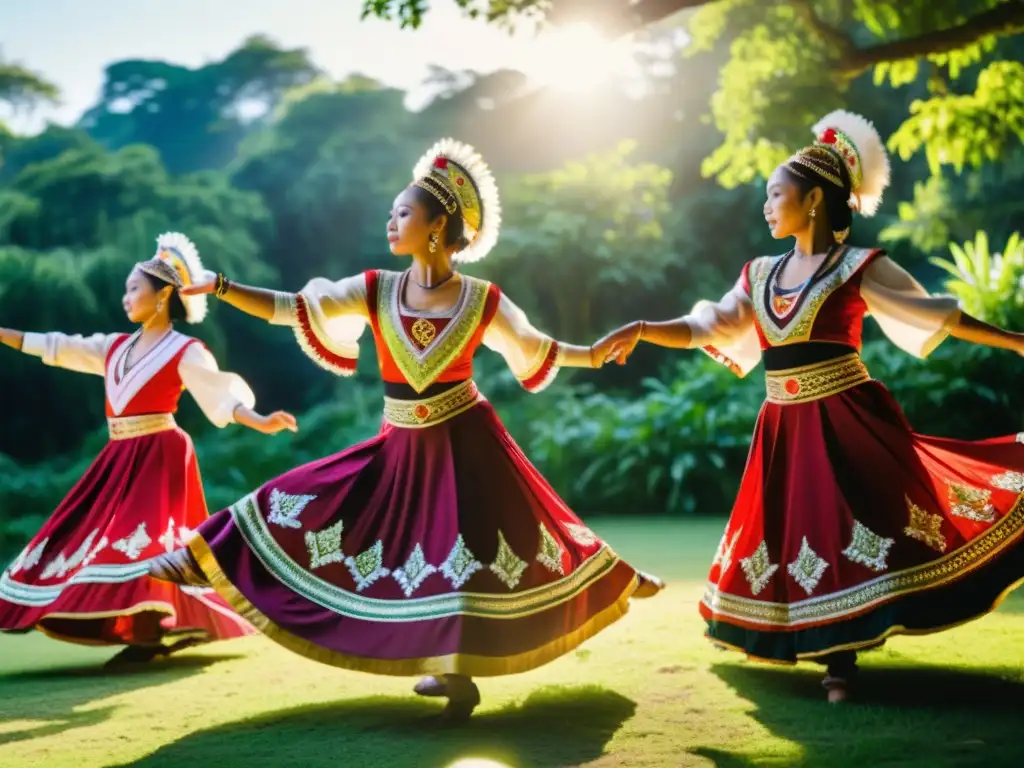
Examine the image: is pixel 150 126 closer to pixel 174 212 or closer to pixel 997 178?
pixel 174 212

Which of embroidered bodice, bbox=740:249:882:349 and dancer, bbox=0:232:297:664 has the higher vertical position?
embroidered bodice, bbox=740:249:882:349

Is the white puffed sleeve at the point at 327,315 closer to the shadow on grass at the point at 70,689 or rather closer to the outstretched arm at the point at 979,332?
the shadow on grass at the point at 70,689

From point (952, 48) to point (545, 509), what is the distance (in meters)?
4.57

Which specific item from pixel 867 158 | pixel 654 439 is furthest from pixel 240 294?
pixel 654 439

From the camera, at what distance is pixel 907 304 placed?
128 inches

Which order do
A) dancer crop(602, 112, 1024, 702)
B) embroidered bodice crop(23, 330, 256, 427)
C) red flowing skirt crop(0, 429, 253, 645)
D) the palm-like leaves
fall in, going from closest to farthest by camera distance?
dancer crop(602, 112, 1024, 702) → red flowing skirt crop(0, 429, 253, 645) → embroidered bodice crop(23, 330, 256, 427) → the palm-like leaves

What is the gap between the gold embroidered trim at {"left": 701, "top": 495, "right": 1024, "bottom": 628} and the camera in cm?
305

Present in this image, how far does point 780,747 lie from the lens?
2678mm

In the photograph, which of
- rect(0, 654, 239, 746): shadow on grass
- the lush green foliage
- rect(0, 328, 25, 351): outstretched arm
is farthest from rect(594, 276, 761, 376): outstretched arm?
the lush green foliage

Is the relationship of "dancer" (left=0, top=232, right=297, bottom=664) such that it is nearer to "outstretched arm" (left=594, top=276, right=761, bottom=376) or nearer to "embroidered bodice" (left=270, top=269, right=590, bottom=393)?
"embroidered bodice" (left=270, top=269, right=590, bottom=393)

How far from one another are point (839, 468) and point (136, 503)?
2.32 m

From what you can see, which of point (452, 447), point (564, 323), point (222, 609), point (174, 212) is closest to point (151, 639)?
point (222, 609)

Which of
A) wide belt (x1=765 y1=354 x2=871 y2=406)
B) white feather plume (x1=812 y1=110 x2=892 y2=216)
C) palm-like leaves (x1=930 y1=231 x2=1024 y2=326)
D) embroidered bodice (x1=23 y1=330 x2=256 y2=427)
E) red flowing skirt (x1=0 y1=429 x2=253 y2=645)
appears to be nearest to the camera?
wide belt (x1=765 y1=354 x2=871 y2=406)

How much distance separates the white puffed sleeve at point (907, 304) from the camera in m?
3.25
